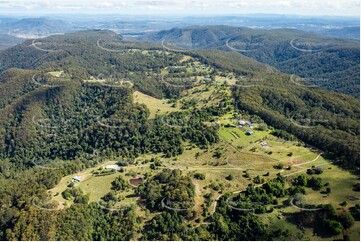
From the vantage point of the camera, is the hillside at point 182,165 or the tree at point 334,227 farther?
the hillside at point 182,165

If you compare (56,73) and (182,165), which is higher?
(56,73)

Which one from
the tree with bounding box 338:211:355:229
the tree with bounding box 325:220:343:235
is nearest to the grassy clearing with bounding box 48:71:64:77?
the tree with bounding box 325:220:343:235

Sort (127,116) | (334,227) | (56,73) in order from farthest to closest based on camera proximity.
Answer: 1. (56,73)
2. (127,116)
3. (334,227)

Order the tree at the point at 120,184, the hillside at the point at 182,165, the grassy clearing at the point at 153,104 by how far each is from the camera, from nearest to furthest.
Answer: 1. the hillside at the point at 182,165
2. the tree at the point at 120,184
3. the grassy clearing at the point at 153,104

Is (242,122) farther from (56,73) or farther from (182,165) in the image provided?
(56,73)

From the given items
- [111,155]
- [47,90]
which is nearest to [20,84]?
[47,90]

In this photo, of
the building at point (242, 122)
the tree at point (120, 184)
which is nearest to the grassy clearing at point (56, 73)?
the building at point (242, 122)

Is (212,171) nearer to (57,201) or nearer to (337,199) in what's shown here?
(337,199)

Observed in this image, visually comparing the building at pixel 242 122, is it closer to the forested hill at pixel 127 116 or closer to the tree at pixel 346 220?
the forested hill at pixel 127 116

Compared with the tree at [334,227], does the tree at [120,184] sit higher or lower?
lower

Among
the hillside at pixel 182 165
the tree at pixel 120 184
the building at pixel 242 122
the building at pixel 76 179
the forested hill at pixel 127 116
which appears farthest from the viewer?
the building at pixel 242 122

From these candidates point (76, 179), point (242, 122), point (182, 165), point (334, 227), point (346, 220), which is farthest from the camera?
point (242, 122)

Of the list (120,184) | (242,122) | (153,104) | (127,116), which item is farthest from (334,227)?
(153,104)
